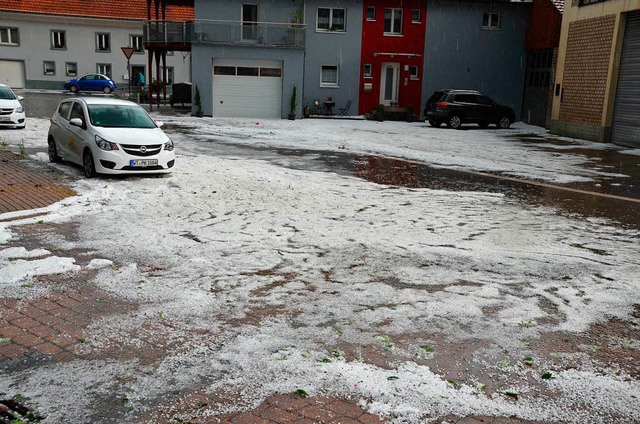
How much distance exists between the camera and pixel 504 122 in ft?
100

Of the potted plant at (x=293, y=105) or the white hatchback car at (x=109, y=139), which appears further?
the potted plant at (x=293, y=105)

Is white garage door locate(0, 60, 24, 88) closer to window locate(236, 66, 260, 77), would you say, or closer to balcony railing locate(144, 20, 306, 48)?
balcony railing locate(144, 20, 306, 48)

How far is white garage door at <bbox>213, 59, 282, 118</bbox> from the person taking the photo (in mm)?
31906

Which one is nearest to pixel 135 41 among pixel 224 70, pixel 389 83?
A: pixel 224 70

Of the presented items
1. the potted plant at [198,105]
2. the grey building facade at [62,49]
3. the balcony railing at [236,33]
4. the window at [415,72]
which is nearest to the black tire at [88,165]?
the potted plant at [198,105]

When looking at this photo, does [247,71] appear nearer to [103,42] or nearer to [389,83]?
[389,83]

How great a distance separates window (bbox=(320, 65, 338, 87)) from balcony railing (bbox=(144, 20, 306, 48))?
2.96 metres

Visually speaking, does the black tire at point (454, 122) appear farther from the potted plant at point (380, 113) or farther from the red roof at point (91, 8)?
the red roof at point (91, 8)

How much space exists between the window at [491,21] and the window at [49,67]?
35.5 meters

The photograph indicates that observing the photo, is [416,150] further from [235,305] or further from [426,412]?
[426,412]

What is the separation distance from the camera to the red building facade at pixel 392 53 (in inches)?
1340

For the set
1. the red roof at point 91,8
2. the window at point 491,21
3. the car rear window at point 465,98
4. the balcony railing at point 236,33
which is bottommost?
the car rear window at point 465,98

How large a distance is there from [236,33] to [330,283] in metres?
27.2

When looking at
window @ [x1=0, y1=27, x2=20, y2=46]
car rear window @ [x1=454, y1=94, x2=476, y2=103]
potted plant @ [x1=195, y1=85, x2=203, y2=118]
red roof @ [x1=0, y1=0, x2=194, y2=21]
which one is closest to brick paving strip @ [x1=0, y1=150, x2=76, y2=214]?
potted plant @ [x1=195, y1=85, x2=203, y2=118]
